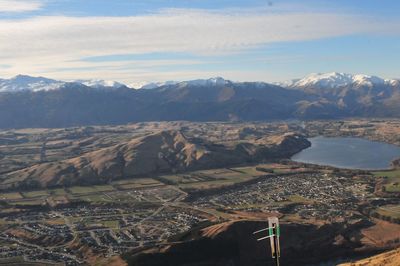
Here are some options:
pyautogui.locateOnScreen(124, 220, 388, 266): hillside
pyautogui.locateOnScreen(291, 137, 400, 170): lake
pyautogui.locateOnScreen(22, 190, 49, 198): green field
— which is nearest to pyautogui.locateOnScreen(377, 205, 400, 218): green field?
pyautogui.locateOnScreen(124, 220, 388, 266): hillside

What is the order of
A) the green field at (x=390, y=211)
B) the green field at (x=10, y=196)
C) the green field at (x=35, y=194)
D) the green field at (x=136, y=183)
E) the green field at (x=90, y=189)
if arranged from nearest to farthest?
the green field at (x=390, y=211), the green field at (x=10, y=196), the green field at (x=35, y=194), the green field at (x=90, y=189), the green field at (x=136, y=183)

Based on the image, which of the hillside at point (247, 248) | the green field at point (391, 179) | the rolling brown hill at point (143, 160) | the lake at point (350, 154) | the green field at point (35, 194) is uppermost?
the rolling brown hill at point (143, 160)

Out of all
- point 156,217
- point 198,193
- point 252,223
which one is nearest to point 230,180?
point 198,193

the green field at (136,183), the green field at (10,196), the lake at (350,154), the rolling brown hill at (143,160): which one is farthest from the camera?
the lake at (350,154)

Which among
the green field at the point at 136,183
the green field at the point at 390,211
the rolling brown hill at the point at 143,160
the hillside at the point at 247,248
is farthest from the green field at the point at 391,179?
the green field at the point at 136,183

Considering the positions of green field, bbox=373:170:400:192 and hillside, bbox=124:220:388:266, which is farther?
green field, bbox=373:170:400:192

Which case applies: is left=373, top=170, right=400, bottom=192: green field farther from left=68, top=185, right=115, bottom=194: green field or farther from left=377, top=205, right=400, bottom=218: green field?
left=68, top=185, right=115, bottom=194: green field

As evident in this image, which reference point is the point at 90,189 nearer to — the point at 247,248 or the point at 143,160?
the point at 143,160

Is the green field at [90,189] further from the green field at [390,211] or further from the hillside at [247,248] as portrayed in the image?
the green field at [390,211]
